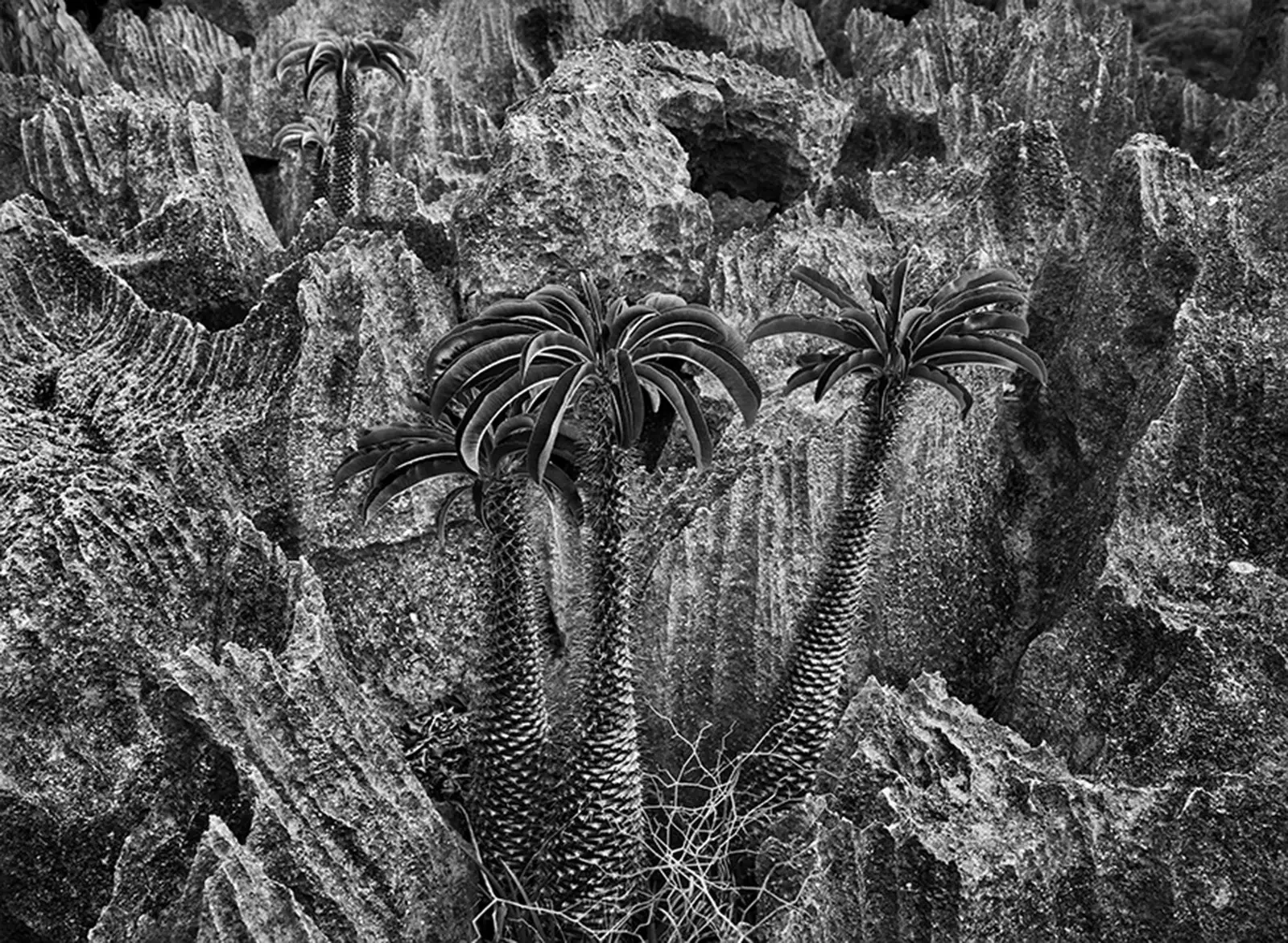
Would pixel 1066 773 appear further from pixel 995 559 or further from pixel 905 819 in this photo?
pixel 995 559

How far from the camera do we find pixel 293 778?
330 cm

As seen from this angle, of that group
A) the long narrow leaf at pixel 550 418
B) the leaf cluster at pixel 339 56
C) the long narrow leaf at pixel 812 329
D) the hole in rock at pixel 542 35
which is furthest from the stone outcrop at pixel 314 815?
the hole in rock at pixel 542 35

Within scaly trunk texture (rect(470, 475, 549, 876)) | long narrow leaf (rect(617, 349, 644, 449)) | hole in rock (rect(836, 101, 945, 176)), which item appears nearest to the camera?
long narrow leaf (rect(617, 349, 644, 449))

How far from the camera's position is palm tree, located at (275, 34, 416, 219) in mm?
6605

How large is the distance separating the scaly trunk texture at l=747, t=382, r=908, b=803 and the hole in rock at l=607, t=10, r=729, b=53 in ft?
22.1

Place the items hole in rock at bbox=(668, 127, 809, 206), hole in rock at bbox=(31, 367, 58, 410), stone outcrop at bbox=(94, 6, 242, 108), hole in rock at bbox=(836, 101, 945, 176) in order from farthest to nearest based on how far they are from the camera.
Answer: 1. stone outcrop at bbox=(94, 6, 242, 108)
2. hole in rock at bbox=(836, 101, 945, 176)
3. hole in rock at bbox=(668, 127, 809, 206)
4. hole in rock at bbox=(31, 367, 58, 410)

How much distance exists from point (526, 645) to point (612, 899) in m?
0.95

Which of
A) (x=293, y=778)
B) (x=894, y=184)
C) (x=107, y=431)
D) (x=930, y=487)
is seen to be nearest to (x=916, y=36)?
(x=894, y=184)

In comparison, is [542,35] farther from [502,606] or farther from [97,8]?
[502,606]

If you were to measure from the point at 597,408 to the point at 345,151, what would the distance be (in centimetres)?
467

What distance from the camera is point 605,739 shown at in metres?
3.35

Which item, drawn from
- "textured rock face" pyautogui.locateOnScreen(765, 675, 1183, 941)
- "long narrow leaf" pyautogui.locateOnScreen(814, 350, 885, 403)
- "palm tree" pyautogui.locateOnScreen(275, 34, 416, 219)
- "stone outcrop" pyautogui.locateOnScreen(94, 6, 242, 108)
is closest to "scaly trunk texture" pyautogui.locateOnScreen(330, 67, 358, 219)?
"palm tree" pyautogui.locateOnScreen(275, 34, 416, 219)

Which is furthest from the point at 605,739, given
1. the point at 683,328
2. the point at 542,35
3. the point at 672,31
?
the point at 672,31

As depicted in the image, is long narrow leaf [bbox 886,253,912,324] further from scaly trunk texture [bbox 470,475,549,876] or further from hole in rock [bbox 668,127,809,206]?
hole in rock [bbox 668,127,809,206]
